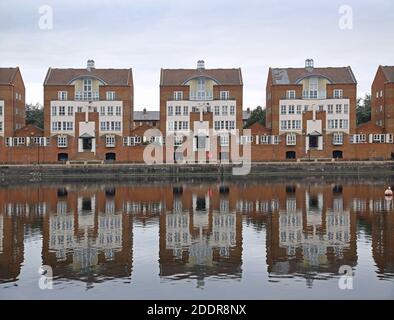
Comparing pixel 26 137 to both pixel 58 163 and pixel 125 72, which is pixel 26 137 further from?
pixel 125 72

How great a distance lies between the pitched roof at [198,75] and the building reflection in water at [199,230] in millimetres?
38772

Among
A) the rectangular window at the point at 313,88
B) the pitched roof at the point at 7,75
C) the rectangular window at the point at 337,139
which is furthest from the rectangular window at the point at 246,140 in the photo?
the pitched roof at the point at 7,75

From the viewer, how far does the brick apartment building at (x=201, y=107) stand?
81875 millimetres

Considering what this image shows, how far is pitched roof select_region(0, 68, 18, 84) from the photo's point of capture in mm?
83375

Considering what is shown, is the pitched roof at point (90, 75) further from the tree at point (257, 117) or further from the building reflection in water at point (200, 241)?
the building reflection in water at point (200, 241)

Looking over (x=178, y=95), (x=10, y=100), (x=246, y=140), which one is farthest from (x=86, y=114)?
(x=246, y=140)

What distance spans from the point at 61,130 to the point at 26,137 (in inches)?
206

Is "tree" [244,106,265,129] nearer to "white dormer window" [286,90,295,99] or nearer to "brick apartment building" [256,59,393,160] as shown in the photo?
"white dormer window" [286,90,295,99]

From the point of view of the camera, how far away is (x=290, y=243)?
23.6 metres

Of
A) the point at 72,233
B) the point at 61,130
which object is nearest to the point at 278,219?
the point at 72,233
